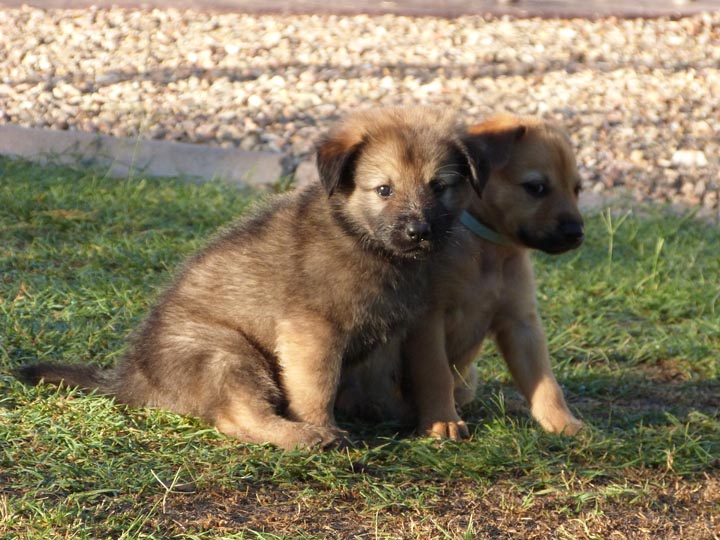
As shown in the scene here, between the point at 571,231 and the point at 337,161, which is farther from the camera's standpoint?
the point at 571,231

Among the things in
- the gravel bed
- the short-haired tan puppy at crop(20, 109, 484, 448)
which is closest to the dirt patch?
the short-haired tan puppy at crop(20, 109, 484, 448)

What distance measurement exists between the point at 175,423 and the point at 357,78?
577cm

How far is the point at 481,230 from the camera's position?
4.37 m

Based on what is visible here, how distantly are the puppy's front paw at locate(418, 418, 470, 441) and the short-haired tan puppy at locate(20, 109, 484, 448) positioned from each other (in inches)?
13.8

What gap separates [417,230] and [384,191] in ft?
0.77

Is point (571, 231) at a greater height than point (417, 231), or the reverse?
point (417, 231)

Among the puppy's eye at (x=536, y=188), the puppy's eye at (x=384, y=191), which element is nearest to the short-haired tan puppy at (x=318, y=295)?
the puppy's eye at (x=384, y=191)

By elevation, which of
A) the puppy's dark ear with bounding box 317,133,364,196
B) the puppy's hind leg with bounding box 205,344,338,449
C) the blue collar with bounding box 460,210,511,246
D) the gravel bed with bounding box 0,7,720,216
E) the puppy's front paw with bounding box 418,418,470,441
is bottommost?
the puppy's front paw with bounding box 418,418,470,441

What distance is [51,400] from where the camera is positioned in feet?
13.5

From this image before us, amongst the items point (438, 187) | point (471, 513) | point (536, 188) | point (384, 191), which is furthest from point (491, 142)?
point (471, 513)

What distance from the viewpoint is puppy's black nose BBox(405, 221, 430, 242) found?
3777 millimetres

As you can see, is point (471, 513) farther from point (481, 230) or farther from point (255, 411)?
point (481, 230)

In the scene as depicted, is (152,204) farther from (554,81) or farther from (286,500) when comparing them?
(554,81)

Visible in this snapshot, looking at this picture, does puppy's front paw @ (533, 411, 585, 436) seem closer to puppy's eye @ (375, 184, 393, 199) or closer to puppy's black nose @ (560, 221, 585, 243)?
puppy's black nose @ (560, 221, 585, 243)
